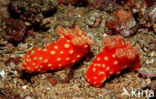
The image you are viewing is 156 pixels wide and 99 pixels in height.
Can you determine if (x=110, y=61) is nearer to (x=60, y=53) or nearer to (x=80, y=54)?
(x=80, y=54)

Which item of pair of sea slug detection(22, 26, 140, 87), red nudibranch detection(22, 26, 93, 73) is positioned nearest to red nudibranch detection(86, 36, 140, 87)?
pair of sea slug detection(22, 26, 140, 87)

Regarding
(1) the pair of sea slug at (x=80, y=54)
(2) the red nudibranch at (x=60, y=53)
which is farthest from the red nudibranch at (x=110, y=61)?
(2) the red nudibranch at (x=60, y=53)

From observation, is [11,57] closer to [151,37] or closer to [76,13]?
[76,13]

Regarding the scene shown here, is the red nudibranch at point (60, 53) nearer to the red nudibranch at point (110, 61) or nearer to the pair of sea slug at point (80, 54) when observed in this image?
the pair of sea slug at point (80, 54)

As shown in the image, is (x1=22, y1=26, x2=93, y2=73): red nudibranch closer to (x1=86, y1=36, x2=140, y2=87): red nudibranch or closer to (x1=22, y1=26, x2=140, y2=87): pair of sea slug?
(x1=22, y1=26, x2=140, y2=87): pair of sea slug

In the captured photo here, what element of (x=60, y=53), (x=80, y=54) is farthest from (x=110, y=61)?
(x=60, y=53)
